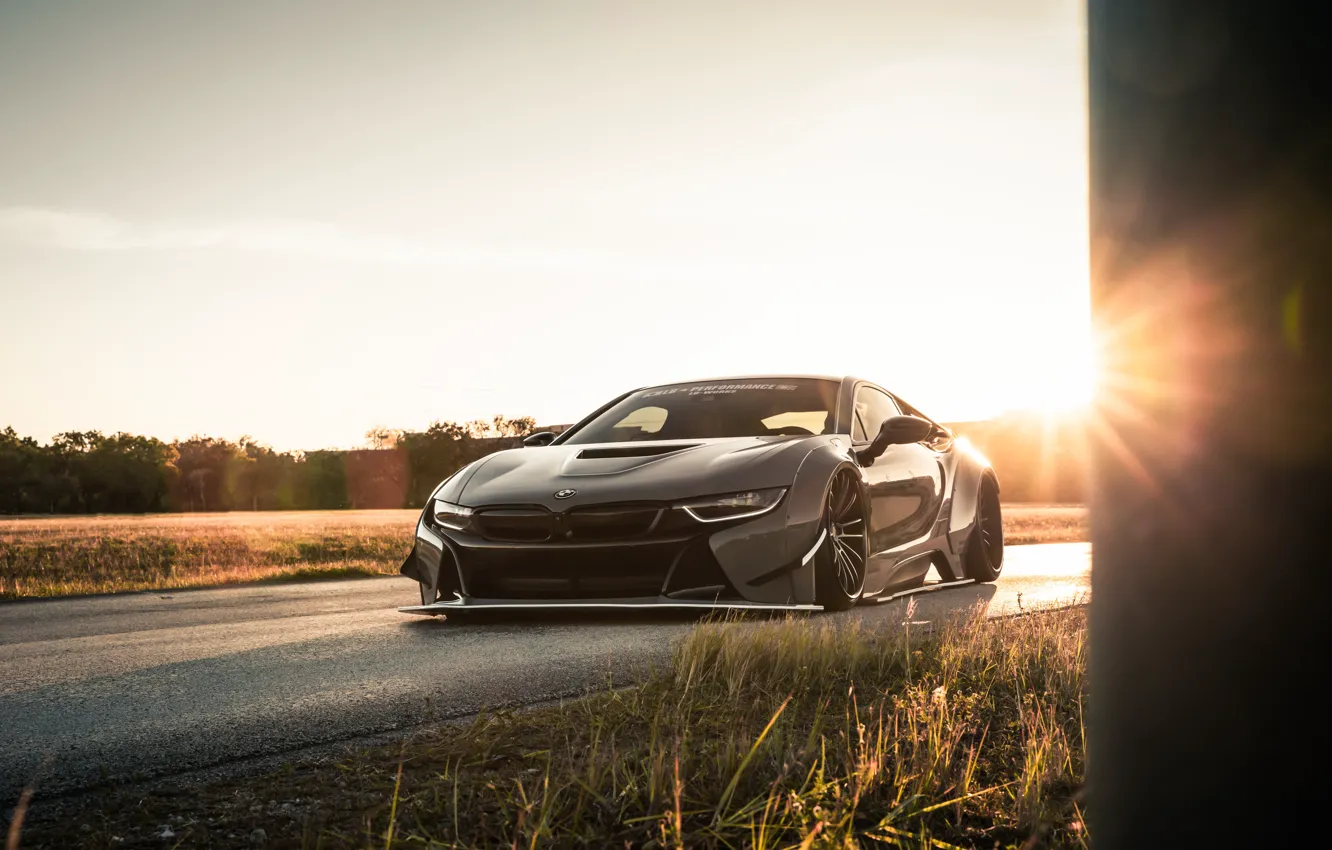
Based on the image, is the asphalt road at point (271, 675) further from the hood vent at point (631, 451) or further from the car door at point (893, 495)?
the hood vent at point (631, 451)

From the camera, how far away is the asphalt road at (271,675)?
2914 mm

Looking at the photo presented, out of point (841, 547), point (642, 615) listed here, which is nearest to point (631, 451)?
point (642, 615)

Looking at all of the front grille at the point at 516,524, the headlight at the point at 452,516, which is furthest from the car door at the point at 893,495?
the headlight at the point at 452,516

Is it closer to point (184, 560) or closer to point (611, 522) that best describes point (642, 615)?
point (611, 522)

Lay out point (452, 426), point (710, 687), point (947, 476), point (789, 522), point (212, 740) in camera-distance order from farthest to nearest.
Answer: point (452, 426), point (947, 476), point (789, 522), point (710, 687), point (212, 740)

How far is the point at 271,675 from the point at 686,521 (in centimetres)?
189

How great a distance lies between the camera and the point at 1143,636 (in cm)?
99

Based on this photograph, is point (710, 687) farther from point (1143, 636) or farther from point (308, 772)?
point (1143, 636)

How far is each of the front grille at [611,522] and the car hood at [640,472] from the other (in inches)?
1.7

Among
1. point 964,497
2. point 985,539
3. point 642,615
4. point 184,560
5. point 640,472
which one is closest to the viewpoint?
point 640,472

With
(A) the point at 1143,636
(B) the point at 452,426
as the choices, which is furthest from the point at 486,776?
(B) the point at 452,426

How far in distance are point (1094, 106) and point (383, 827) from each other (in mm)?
1771

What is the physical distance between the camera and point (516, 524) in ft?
17.2

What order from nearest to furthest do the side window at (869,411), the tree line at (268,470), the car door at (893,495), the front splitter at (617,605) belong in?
1. the front splitter at (617,605)
2. the car door at (893,495)
3. the side window at (869,411)
4. the tree line at (268,470)
